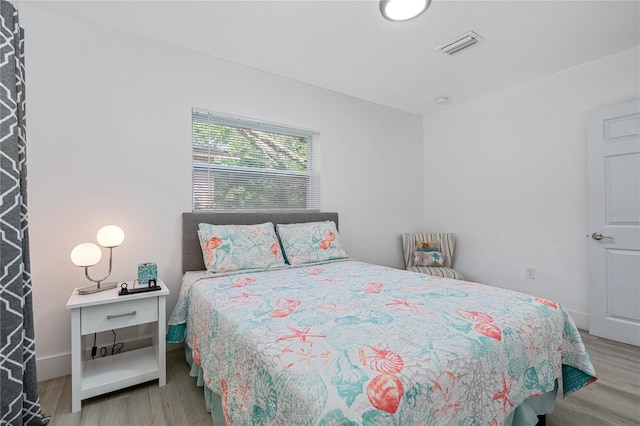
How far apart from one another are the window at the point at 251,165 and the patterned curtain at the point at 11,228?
4.12ft

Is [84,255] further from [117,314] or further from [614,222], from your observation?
[614,222]

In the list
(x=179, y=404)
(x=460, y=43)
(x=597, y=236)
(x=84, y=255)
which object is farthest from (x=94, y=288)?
(x=597, y=236)

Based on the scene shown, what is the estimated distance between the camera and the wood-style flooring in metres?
1.62

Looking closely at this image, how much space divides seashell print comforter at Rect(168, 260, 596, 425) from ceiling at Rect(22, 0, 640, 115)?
1.84m

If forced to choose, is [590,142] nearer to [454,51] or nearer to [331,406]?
[454,51]

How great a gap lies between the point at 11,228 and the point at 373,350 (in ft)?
5.30

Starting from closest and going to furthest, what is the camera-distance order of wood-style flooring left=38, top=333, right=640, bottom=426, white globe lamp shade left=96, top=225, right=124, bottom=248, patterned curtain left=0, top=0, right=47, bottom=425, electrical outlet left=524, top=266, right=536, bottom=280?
1. patterned curtain left=0, top=0, right=47, bottom=425
2. wood-style flooring left=38, top=333, right=640, bottom=426
3. white globe lamp shade left=96, top=225, right=124, bottom=248
4. electrical outlet left=524, top=266, right=536, bottom=280

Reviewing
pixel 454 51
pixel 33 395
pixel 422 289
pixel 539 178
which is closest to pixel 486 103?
pixel 539 178

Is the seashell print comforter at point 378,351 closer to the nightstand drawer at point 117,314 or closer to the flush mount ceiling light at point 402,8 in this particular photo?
the nightstand drawer at point 117,314

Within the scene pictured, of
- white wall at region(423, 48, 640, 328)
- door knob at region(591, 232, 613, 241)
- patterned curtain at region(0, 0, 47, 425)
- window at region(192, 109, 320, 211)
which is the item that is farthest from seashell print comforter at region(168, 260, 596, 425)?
white wall at region(423, 48, 640, 328)

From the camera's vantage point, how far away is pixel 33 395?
4.97ft

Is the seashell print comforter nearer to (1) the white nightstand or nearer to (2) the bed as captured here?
(2) the bed

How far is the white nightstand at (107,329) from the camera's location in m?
1.70

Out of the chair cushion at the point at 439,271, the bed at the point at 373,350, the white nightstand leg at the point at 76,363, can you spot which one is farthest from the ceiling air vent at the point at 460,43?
the white nightstand leg at the point at 76,363
